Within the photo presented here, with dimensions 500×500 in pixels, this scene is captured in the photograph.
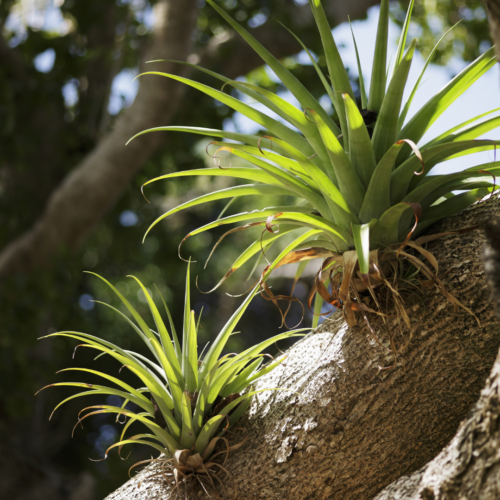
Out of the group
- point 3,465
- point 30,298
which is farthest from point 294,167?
point 3,465

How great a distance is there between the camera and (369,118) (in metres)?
1.02

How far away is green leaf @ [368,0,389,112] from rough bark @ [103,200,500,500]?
33 centimetres

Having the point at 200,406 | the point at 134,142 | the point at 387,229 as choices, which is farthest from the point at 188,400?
the point at 134,142

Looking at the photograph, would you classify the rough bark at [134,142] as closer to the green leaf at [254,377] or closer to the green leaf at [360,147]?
the green leaf at [360,147]

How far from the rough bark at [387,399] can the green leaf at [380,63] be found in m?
0.33

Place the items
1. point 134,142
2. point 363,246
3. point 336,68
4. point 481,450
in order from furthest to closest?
point 134,142 → point 336,68 → point 363,246 → point 481,450

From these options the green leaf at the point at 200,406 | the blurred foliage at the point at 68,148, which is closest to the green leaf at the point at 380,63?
the green leaf at the point at 200,406

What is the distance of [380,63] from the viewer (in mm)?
1020

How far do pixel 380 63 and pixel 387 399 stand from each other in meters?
0.73

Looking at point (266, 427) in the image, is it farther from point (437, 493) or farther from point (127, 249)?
point (127, 249)

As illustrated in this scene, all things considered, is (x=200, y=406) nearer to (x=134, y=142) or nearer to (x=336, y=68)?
(x=336, y=68)

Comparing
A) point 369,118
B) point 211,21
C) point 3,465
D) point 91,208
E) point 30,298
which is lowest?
point 3,465

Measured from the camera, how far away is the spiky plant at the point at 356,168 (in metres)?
0.88

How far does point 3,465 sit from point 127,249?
1.97 m
